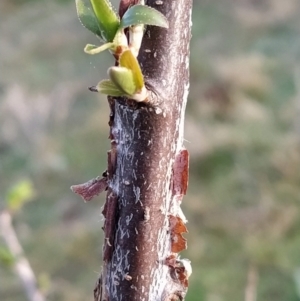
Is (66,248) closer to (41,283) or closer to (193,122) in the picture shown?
(193,122)

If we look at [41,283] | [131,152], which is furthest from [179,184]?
[41,283]

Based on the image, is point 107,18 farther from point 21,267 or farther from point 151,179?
point 21,267

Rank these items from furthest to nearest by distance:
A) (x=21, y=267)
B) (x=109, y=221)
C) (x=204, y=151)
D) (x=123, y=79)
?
1. (x=204, y=151)
2. (x=21, y=267)
3. (x=109, y=221)
4. (x=123, y=79)

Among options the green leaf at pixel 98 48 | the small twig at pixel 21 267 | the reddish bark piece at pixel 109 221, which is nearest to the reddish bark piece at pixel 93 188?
the reddish bark piece at pixel 109 221

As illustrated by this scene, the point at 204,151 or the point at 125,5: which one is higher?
the point at 204,151

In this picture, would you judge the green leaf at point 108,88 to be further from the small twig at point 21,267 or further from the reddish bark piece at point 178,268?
the small twig at point 21,267

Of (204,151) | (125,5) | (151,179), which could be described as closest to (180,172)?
(151,179)
